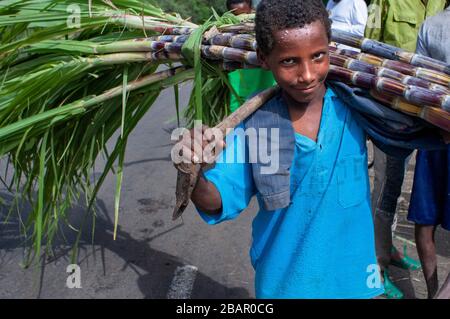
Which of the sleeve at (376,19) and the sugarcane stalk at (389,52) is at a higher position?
the sugarcane stalk at (389,52)

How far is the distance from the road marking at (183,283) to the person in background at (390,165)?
1.11 metres

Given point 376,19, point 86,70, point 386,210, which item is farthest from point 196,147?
point 376,19

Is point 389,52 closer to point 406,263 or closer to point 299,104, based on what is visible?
point 299,104

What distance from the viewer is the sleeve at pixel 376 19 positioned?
4031 millimetres

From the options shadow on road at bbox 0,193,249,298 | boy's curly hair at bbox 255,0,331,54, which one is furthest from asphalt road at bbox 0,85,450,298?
boy's curly hair at bbox 255,0,331,54

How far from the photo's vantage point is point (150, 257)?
3898 mm

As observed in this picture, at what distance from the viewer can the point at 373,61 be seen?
1.86 metres

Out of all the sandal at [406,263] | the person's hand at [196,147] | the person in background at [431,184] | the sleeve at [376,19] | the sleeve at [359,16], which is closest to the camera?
the person's hand at [196,147]

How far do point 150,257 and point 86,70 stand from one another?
1.73 m

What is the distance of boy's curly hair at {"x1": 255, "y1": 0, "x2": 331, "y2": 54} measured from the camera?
159 centimetres

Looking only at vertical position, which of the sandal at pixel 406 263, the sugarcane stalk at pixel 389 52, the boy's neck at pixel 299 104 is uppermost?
the sugarcane stalk at pixel 389 52

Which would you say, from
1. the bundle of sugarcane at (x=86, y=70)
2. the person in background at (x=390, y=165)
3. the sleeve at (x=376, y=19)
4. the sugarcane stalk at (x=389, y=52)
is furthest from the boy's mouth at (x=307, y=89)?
the sleeve at (x=376, y=19)

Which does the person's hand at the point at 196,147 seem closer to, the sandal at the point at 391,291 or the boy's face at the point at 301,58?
the boy's face at the point at 301,58

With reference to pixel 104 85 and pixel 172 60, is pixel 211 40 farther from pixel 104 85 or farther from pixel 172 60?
pixel 104 85
